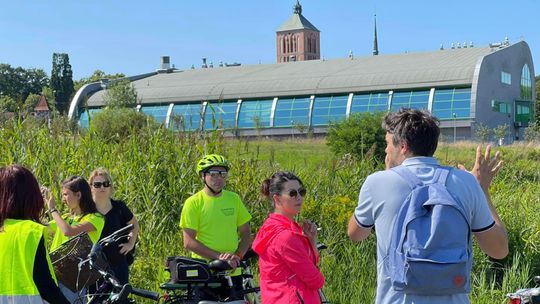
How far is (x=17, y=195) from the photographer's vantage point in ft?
11.8

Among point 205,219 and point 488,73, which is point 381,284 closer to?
point 205,219

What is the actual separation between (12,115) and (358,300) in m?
6.02

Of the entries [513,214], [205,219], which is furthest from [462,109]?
[205,219]

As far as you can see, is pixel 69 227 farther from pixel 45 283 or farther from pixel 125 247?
pixel 45 283


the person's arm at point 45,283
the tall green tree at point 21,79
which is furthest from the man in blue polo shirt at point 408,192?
the tall green tree at point 21,79

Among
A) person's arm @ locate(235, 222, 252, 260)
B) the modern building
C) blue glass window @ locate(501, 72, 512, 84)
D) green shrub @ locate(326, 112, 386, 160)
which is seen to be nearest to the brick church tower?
the modern building

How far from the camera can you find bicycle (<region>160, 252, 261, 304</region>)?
208 inches

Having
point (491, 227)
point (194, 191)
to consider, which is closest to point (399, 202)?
point (491, 227)

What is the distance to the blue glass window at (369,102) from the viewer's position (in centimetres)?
6247

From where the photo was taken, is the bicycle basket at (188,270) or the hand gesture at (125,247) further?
the hand gesture at (125,247)

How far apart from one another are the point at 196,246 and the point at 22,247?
2702 mm

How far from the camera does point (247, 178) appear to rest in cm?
909

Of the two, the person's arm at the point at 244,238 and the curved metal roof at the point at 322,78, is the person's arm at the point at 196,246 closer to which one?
the person's arm at the point at 244,238

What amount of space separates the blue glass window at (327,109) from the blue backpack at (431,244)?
59445mm
